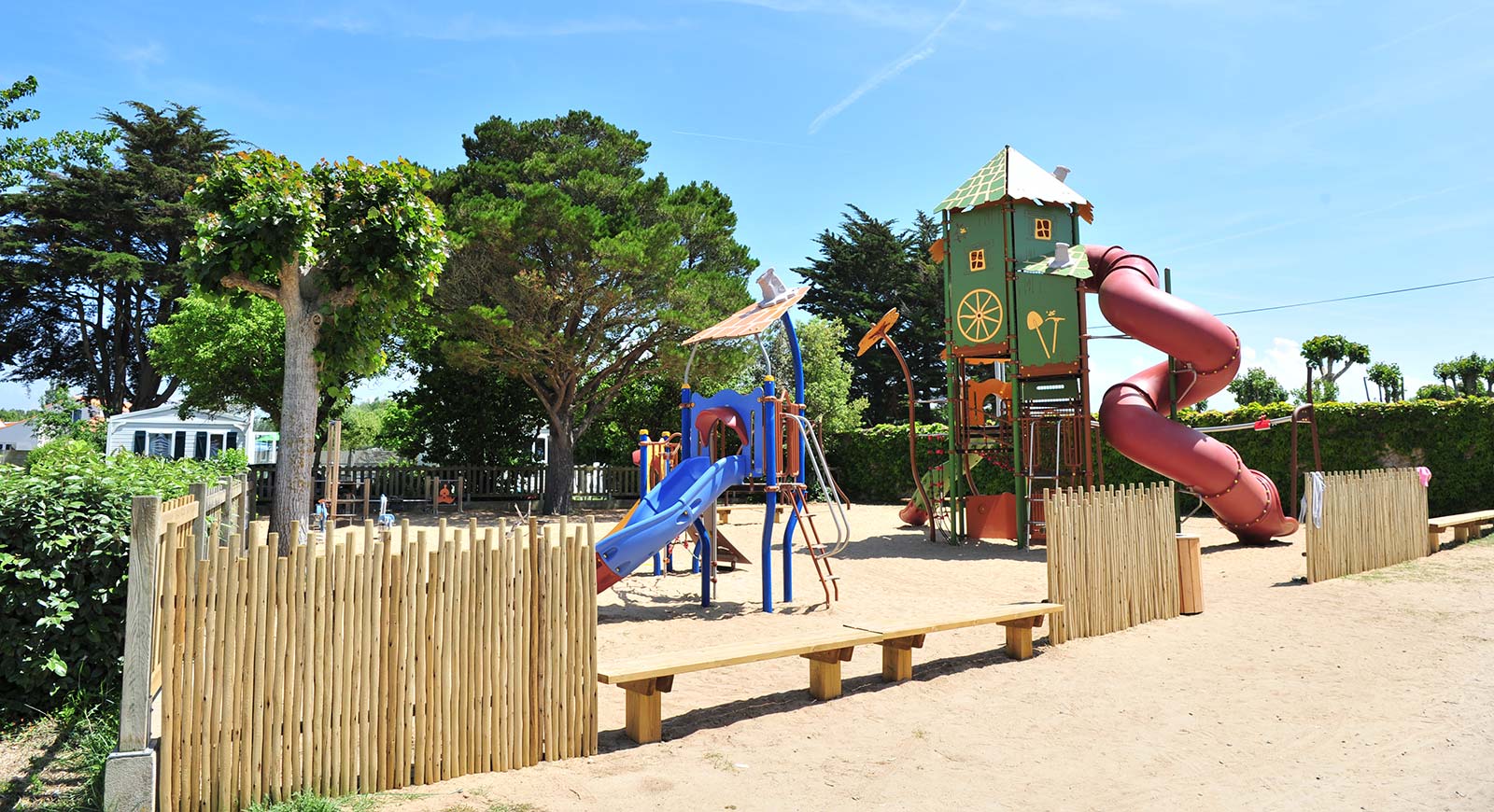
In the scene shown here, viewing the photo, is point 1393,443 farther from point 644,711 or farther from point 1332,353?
point 1332,353

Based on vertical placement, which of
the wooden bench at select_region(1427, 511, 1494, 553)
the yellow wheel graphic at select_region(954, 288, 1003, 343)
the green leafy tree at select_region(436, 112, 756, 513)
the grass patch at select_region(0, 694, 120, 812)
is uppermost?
the green leafy tree at select_region(436, 112, 756, 513)

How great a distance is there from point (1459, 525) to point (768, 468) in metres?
11.6

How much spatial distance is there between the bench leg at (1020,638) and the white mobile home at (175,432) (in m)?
31.9

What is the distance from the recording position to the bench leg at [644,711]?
534cm

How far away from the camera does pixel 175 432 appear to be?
1291 inches

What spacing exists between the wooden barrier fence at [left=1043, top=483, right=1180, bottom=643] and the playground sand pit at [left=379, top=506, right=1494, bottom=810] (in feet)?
0.76

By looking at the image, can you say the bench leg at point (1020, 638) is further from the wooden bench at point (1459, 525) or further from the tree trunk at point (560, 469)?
the tree trunk at point (560, 469)

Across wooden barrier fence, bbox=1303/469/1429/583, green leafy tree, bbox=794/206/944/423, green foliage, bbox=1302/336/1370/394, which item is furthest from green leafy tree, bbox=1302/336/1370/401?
wooden barrier fence, bbox=1303/469/1429/583

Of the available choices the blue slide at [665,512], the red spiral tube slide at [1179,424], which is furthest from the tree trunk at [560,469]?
the blue slide at [665,512]

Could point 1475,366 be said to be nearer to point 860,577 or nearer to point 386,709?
point 860,577

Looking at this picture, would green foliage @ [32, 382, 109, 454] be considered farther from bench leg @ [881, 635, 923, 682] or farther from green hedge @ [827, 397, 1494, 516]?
green hedge @ [827, 397, 1494, 516]

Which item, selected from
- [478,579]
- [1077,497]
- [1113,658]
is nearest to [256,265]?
[478,579]

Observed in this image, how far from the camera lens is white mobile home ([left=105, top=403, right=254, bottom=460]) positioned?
31797mm

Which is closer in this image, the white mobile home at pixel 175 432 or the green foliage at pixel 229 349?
the green foliage at pixel 229 349
